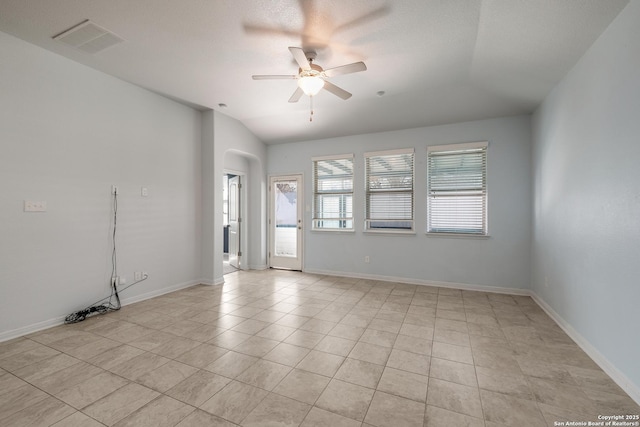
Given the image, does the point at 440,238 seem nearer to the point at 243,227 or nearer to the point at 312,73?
the point at 312,73

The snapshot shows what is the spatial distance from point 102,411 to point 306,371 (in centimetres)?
138

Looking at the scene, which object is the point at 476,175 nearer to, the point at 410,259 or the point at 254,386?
the point at 410,259

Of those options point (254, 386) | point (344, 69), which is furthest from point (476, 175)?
point (254, 386)

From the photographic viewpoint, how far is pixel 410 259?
505 cm

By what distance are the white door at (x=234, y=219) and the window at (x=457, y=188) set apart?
13.3 ft

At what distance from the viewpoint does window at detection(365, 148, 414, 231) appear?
5129mm

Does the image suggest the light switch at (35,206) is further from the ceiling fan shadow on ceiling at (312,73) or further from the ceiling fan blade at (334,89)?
the ceiling fan blade at (334,89)

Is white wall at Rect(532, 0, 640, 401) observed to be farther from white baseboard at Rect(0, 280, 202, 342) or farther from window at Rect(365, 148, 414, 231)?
white baseboard at Rect(0, 280, 202, 342)

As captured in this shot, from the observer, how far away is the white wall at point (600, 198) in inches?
79.5

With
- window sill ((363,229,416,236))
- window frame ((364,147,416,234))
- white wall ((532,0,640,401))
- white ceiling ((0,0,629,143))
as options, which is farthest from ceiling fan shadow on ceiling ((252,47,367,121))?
window sill ((363,229,416,236))

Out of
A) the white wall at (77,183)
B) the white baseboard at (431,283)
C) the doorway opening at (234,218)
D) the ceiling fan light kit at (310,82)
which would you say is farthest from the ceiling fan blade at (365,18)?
the doorway opening at (234,218)

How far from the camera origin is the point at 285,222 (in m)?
6.29

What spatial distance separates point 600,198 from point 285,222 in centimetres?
503

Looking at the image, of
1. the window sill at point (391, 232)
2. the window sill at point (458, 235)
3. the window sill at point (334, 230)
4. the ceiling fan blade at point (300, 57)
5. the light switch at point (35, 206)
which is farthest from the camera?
the window sill at point (334, 230)
